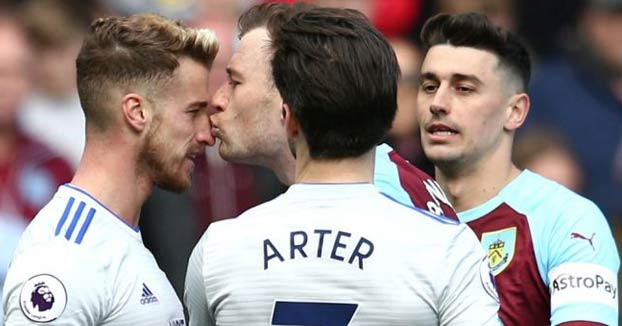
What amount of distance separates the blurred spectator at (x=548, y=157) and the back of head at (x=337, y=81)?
4524 millimetres

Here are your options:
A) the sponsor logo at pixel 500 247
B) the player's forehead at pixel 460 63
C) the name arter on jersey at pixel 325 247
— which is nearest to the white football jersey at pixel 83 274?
the name arter on jersey at pixel 325 247

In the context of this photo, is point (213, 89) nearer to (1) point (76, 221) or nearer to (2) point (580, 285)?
(2) point (580, 285)

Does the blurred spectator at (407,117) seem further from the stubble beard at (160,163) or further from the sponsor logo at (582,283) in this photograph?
the stubble beard at (160,163)

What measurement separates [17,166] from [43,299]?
393cm

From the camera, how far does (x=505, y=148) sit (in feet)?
18.6

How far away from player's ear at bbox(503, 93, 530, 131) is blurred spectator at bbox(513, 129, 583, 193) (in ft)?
9.63

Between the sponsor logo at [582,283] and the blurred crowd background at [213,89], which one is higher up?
the blurred crowd background at [213,89]

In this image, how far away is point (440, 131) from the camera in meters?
5.59

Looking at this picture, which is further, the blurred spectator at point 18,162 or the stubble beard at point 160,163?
the blurred spectator at point 18,162

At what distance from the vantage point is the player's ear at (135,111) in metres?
4.77

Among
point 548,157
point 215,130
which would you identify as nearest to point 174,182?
point 215,130

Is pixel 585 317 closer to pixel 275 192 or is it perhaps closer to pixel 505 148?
pixel 505 148

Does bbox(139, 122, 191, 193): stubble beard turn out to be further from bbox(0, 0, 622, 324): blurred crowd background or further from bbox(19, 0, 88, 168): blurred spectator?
bbox(19, 0, 88, 168): blurred spectator

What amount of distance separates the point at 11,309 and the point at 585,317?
1866 mm
